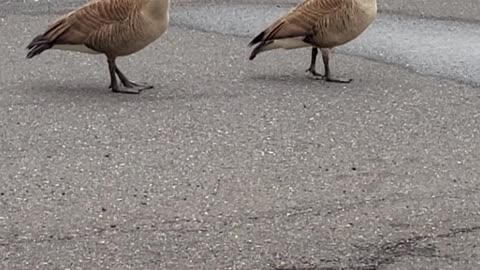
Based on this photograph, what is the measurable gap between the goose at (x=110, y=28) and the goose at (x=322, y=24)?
34.9 inches

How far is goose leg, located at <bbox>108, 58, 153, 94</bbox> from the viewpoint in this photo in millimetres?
7434

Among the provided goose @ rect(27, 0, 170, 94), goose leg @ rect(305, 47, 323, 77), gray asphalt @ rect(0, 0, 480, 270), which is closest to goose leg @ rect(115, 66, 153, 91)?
gray asphalt @ rect(0, 0, 480, 270)

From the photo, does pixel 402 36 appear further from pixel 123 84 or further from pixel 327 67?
pixel 123 84

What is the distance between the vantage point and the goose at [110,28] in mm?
7152

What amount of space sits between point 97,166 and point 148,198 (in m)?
0.63

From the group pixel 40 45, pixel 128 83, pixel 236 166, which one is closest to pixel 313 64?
pixel 128 83

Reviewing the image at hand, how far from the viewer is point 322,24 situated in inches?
296

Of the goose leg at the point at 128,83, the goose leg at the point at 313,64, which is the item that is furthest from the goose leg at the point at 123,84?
the goose leg at the point at 313,64

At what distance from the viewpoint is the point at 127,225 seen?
16.5 ft

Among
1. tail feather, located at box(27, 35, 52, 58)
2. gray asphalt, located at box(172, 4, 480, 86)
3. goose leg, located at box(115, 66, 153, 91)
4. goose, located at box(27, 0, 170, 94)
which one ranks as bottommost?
gray asphalt, located at box(172, 4, 480, 86)

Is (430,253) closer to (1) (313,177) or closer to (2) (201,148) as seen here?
(1) (313,177)

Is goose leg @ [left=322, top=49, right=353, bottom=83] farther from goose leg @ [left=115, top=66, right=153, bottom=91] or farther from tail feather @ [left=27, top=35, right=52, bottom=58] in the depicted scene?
tail feather @ [left=27, top=35, right=52, bottom=58]

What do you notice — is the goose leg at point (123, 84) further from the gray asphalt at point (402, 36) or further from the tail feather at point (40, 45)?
the gray asphalt at point (402, 36)

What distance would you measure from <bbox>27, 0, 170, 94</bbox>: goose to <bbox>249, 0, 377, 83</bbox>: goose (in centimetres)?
89
